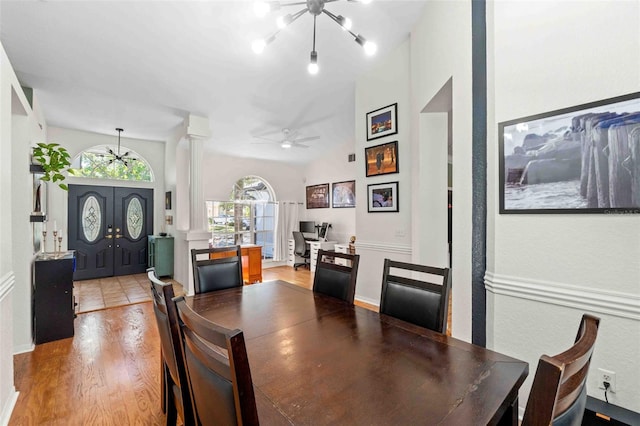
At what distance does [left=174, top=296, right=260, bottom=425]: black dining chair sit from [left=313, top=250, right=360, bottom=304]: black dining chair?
44.8 inches

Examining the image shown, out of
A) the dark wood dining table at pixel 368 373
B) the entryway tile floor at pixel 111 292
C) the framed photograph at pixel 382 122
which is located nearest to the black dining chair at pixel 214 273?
the dark wood dining table at pixel 368 373

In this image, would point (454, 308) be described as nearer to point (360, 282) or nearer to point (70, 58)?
point (360, 282)

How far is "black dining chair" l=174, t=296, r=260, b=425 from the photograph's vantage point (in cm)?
70

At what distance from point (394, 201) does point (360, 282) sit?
1.28 metres

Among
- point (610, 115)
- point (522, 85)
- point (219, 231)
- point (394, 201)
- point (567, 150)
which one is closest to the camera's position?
point (610, 115)

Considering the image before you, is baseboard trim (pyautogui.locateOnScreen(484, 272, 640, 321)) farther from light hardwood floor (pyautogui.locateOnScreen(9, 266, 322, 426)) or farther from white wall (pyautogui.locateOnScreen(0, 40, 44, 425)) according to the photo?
white wall (pyautogui.locateOnScreen(0, 40, 44, 425))

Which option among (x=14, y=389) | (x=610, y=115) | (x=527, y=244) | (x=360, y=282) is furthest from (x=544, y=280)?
(x=14, y=389)

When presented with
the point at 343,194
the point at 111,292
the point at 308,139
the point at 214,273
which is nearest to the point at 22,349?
the point at 111,292

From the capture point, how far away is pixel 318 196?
725 centimetres

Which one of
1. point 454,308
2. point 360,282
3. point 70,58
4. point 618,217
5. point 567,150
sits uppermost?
point 70,58

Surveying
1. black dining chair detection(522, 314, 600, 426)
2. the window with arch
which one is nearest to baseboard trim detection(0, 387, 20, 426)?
black dining chair detection(522, 314, 600, 426)

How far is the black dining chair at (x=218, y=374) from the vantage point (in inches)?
27.7

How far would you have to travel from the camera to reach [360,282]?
158 inches

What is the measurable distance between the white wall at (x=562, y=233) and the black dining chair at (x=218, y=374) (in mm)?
1713
